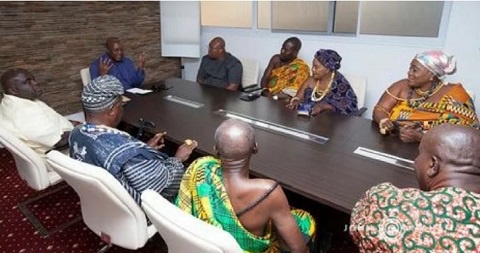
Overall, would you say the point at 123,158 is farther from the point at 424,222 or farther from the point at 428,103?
the point at 428,103

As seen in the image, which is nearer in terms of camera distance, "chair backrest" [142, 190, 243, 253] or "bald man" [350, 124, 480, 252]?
"bald man" [350, 124, 480, 252]

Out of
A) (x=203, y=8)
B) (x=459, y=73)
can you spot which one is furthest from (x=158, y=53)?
(x=459, y=73)

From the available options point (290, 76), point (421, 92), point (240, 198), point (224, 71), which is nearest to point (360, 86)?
point (290, 76)

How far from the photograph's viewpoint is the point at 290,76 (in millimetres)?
3230

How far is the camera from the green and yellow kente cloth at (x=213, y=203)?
113 cm

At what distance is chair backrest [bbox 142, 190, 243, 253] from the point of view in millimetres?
896

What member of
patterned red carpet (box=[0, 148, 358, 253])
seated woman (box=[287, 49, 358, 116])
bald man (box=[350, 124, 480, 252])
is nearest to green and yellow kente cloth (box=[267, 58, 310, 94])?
seated woman (box=[287, 49, 358, 116])

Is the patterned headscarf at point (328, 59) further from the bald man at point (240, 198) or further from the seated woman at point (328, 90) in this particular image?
the bald man at point (240, 198)

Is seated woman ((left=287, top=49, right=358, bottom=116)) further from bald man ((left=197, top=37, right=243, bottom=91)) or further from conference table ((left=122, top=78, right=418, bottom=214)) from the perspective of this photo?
bald man ((left=197, top=37, right=243, bottom=91))

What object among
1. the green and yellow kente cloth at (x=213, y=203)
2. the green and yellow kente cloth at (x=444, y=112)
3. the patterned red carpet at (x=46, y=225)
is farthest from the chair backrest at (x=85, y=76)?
the green and yellow kente cloth at (x=444, y=112)

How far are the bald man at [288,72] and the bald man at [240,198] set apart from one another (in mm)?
2020

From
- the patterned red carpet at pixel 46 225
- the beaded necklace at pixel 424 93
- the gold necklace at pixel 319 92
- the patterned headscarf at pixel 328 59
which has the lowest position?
the patterned red carpet at pixel 46 225

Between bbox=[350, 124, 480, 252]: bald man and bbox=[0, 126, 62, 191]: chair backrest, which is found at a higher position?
bbox=[350, 124, 480, 252]: bald man

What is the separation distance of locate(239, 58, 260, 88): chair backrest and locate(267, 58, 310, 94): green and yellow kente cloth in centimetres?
35
